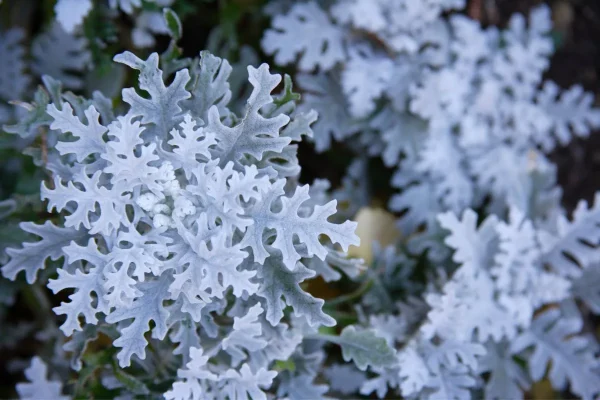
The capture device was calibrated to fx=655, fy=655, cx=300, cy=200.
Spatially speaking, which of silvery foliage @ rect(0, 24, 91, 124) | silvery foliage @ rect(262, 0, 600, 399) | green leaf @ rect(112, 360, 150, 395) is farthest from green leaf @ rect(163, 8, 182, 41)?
green leaf @ rect(112, 360, 150, 395)

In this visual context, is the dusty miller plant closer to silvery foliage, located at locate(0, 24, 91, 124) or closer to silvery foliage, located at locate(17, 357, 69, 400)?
silvery foliage, located at locate(17, 357, 69, 400)

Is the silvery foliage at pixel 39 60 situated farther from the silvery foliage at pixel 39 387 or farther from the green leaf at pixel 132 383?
the green leaf at pixel 132 383

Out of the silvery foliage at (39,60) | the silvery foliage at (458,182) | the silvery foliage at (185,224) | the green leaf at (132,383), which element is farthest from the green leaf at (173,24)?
the green leaf at (132,383)

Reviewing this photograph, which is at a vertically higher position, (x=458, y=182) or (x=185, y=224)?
(x=185, y=224)

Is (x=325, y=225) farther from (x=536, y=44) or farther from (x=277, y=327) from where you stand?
(x=536, y=44)

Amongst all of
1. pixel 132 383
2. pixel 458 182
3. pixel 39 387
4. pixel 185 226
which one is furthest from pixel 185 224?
pixel 458 182

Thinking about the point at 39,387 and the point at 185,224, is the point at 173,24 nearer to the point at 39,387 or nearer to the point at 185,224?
the point at 185,224
